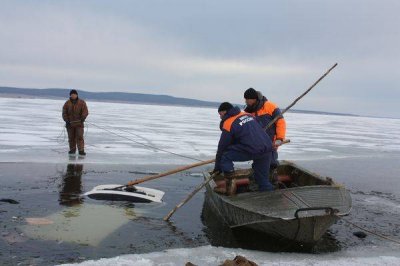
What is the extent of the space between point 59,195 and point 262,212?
384 cm

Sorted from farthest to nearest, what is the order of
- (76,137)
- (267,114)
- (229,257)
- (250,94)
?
(76,137) → (267,114) → (250,94) → (229,257)

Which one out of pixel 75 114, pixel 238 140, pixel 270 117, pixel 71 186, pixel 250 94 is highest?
pixel 250 94

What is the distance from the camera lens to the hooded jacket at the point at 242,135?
541cm

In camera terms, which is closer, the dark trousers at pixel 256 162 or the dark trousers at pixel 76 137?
the dark trousers at pixel 256 162

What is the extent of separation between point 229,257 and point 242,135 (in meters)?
1.46

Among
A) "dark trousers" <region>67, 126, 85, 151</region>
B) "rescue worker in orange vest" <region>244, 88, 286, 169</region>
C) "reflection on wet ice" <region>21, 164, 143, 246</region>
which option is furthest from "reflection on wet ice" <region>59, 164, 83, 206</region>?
"rescue worker in orange vest" <region>244, 88, 286, 169</region>

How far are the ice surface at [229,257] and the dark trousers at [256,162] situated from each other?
3.32 feet

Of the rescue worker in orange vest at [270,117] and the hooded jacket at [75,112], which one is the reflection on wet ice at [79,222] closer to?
the rescue worker in orange vest at [270,117]

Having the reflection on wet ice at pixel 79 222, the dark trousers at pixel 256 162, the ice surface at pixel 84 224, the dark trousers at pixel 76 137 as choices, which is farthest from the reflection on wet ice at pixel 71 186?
the dark trousers at pixel 256 162

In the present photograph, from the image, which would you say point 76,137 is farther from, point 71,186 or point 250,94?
point 250,94

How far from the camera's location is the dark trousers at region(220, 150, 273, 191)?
550cm

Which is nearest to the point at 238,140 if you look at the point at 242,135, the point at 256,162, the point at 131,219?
the point at 242,135

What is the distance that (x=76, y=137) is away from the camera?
1134 centimetres

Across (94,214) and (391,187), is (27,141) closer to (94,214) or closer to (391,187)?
(94,214)
